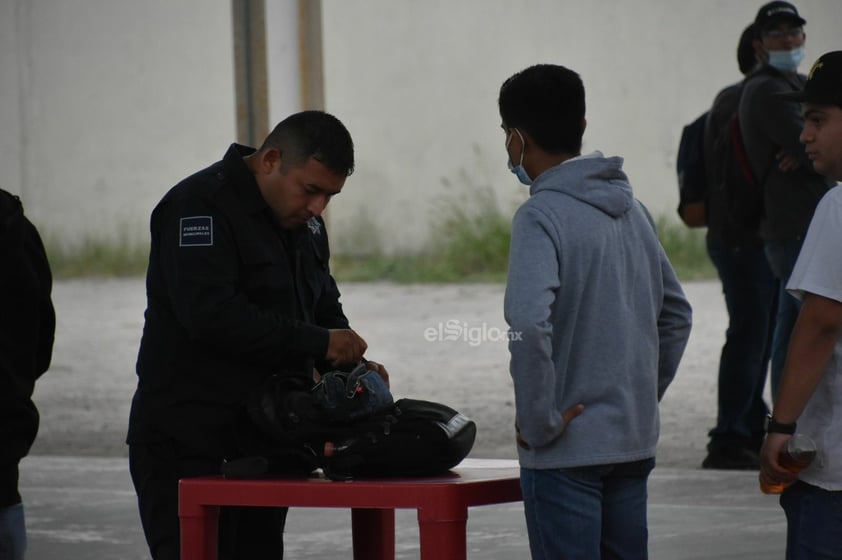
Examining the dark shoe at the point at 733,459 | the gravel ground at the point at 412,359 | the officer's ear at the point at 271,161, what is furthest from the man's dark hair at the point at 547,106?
the gravel ground at the point at 412,359

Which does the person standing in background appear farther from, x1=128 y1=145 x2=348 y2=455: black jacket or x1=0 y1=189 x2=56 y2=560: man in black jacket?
x1=0 y1=189 x2=56 y2=560: man in black jacket

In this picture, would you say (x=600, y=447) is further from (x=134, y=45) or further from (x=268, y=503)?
(x=134, y=45)

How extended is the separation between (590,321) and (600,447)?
10.0 inches

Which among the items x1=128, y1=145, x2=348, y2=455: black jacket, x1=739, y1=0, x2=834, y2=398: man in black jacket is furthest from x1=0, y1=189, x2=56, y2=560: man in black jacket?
x1=739, y1=0, x2=834, y2=398: man in black jacket

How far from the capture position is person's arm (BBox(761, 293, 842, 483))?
2.69 m

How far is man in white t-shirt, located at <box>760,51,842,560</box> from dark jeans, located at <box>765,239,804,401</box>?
2.78 metres

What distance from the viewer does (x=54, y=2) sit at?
11602 mm

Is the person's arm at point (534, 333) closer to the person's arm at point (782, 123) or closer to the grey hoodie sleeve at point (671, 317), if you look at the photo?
the grey hoodie sleeve at point (671, 317)

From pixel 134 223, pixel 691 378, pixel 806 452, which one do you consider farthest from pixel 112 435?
pixel 806 452

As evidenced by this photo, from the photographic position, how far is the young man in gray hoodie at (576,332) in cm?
287

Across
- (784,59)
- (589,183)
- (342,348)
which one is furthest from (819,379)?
(784,59)

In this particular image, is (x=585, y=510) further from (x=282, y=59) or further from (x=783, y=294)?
(x=282, y=59)

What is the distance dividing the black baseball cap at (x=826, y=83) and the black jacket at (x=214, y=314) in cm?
117

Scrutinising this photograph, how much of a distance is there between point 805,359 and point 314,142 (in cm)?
120
